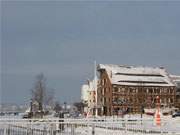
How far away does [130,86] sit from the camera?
122188mm

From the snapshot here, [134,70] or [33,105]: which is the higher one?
[134,70]

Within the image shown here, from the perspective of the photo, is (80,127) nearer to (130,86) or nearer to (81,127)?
(81,127)

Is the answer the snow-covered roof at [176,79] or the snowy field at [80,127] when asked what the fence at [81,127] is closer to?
the snowy field at [80,127]

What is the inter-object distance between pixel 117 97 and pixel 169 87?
1562 centimetres

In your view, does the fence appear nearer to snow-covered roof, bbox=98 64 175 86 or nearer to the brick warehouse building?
the brick warehouse building

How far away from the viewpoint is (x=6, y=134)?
17.8 metres

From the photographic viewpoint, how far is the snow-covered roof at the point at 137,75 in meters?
125

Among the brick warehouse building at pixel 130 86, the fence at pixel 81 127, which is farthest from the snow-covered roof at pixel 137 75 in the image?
the fence at pixel 81 127

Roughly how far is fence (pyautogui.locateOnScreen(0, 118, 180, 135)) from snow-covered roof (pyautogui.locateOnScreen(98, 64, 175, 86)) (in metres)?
98.7

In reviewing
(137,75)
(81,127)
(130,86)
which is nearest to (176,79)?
(137,75)

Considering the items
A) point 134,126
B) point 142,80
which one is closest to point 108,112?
point 142,80

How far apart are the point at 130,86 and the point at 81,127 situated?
103 m

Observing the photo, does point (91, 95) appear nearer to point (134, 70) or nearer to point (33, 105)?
point (134, 70)

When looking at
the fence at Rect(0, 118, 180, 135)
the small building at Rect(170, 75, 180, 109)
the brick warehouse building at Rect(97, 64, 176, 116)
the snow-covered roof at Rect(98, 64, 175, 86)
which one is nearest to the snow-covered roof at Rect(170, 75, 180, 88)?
the small building at Rect(170, 75, 180, 109)
